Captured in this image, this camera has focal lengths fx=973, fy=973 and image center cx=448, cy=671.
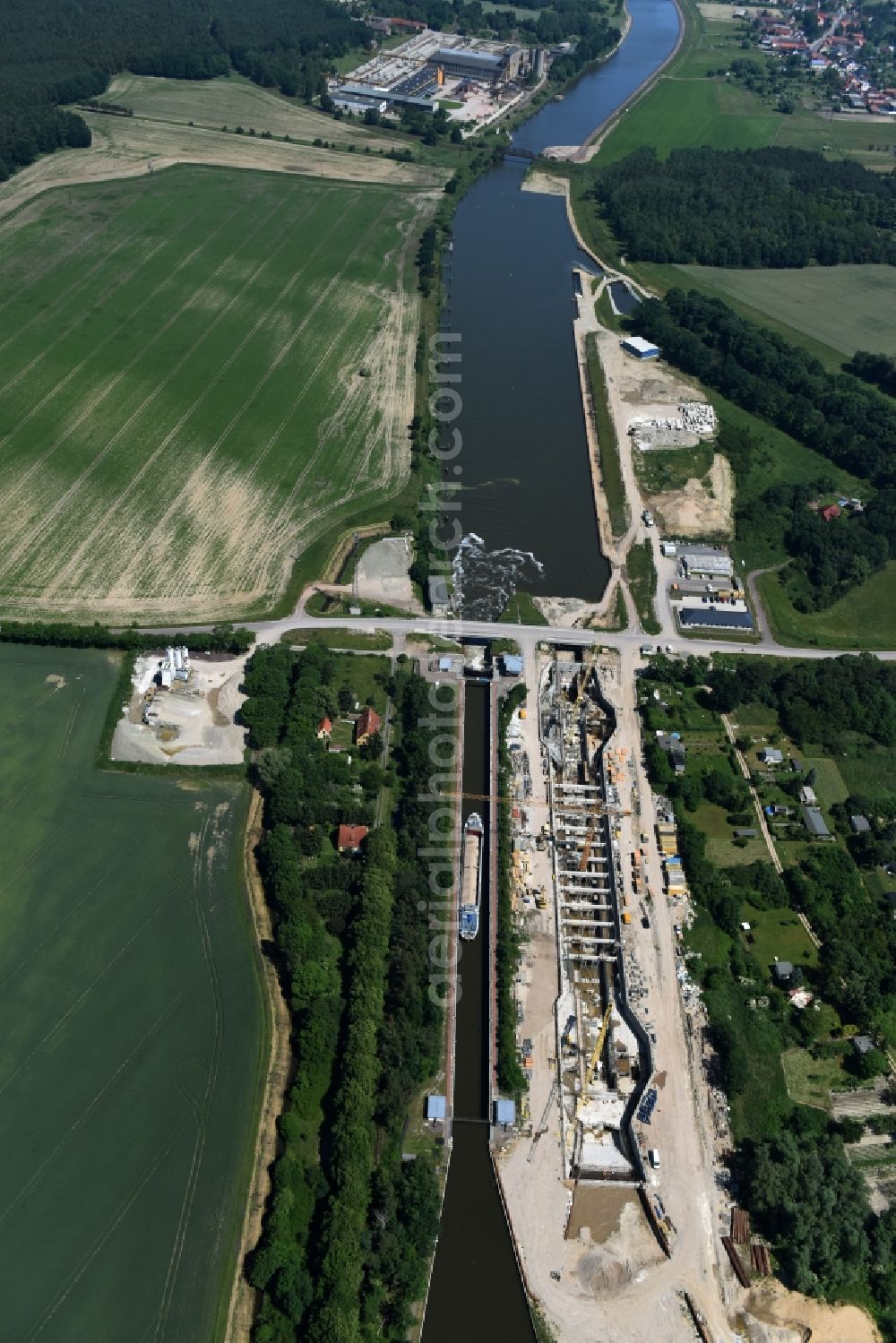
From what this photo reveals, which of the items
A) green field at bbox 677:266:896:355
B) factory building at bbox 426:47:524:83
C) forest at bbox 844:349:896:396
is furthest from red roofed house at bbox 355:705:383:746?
factory building at bbox 426:47:524:83

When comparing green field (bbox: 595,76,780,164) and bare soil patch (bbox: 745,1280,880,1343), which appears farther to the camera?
green field (bbox: 595,76,780,164)

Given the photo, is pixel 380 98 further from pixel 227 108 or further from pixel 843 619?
pixel 843 619

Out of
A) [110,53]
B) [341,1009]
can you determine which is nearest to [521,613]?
[341,1009]

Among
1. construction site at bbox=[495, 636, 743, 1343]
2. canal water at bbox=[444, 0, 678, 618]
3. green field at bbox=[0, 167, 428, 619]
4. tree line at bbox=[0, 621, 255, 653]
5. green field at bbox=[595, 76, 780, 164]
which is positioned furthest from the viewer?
green field at bbox=[595, 76, 780, 164]

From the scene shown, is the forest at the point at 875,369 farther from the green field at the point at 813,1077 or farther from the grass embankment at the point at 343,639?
the green field at the point at 813,1077

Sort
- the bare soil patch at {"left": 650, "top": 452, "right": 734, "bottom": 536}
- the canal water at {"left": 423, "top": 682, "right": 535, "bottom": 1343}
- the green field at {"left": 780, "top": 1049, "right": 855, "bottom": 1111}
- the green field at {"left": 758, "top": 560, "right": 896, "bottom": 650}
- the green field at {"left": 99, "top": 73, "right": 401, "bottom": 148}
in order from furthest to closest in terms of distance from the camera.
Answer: the green field at {"left": 99, "top": 73, "right": 401, "bottom": 148}
the bare soil patch at {"left": 650, "top": 452, "right": 734, "bottom": 536}
the green field at {"left": 758, "top": 560, "right": 896, "bottom": 650}
the green field at {"left": 780, "top": 1049, "right": 855, "bottom": 1111}
the canal water at {"left": 423, "top": 682, "right": 535, "bottom": 1343}

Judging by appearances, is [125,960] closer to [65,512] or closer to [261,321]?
[65,512]

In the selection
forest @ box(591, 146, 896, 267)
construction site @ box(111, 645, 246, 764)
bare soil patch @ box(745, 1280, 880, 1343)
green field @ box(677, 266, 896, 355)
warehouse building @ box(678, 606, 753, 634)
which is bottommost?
bare soil patch @ box(745, 1280, 880, 1343)

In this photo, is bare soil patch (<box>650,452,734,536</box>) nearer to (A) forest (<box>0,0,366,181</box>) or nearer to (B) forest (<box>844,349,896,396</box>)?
(B) forest (<box>844,349,896,396</box>)
